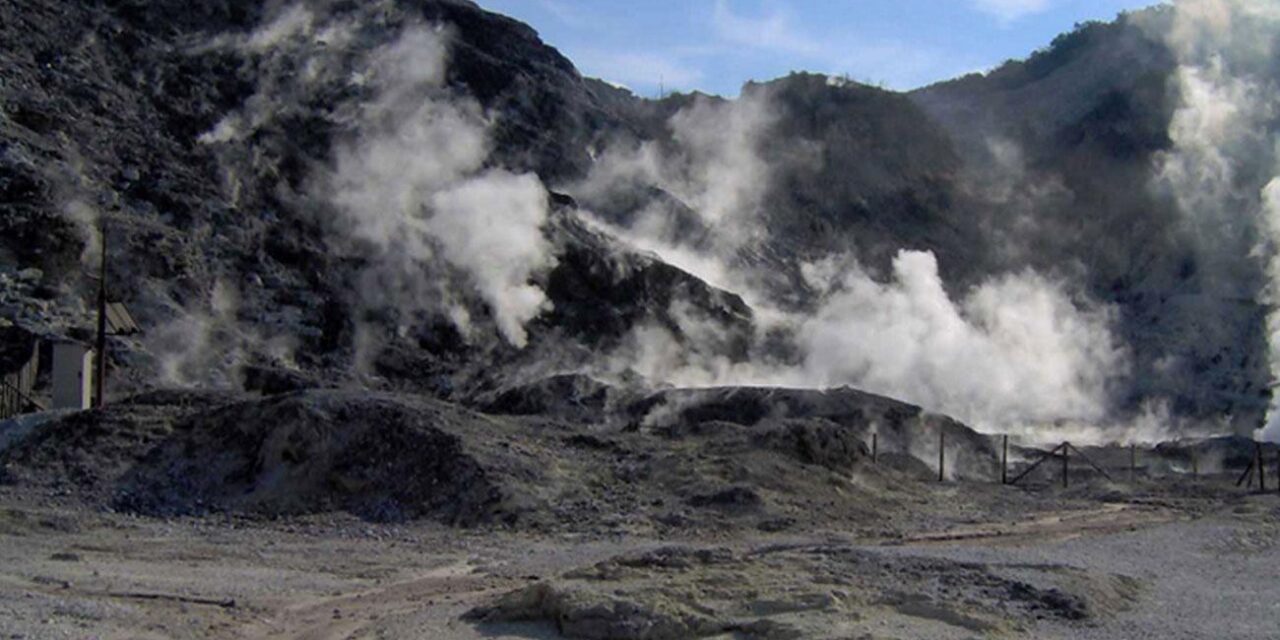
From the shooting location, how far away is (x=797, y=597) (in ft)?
45.2

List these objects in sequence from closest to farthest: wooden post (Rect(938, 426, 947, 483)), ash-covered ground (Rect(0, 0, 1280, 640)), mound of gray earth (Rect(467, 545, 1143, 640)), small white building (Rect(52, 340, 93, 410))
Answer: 1. mound of gray earth (Rect(467, 545, 1143, 640))
2. ash-covered ground (Rect(0, 0, 1280, 640))
3. small white building (Rect(52, 340, 93, 410))
4. wooden post (Rect(938, 426, 947, 483))

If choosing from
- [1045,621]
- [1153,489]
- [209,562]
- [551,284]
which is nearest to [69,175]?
[551,284]

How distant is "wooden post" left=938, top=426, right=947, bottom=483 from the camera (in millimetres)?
33438

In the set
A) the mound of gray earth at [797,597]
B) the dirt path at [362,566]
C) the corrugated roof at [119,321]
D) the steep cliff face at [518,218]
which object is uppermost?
the steep cliff face at [518,218]

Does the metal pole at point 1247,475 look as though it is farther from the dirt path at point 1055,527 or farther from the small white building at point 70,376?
the small white building at point 70,376

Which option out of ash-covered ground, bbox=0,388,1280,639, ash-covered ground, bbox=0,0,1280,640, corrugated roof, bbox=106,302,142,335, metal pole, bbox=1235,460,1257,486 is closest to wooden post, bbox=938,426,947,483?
ash-covered ground, bbox=0,0,1280,640

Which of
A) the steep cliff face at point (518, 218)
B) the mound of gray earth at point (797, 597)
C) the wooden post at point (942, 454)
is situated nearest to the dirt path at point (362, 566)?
the mound of gray earth at point (797, 597)

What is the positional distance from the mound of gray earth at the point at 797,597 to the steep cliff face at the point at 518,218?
2220cm

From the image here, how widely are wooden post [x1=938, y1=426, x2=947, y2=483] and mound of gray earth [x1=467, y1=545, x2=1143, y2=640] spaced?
678 inches

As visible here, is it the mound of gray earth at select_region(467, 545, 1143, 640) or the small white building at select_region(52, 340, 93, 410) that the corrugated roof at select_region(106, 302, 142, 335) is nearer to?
the small white building at select_region(52, 340, 93, 410)

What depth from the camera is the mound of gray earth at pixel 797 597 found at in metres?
13.2

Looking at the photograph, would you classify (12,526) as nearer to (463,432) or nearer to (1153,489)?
(463,432)

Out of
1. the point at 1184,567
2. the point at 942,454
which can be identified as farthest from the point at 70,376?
the point at 1184,567

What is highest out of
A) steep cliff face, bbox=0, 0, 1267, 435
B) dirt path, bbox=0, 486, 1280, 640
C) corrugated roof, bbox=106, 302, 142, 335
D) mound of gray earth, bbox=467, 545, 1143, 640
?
steep cliff face, bbox=0, 0, 1267, 435
